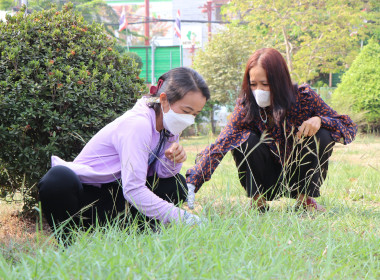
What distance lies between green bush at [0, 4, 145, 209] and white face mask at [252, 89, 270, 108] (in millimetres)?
866

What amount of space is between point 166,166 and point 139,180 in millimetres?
368

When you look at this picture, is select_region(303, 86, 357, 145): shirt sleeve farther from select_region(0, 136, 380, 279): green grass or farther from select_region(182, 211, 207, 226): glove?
select_region(182, 211, 207, 226): glove

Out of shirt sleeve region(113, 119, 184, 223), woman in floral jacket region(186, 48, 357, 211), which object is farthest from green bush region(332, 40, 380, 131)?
shirt sleeve region(113, 119, 184, 223)

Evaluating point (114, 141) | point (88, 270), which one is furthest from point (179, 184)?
point (88, 270)

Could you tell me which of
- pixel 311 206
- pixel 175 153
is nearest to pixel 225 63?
pixel 311 206

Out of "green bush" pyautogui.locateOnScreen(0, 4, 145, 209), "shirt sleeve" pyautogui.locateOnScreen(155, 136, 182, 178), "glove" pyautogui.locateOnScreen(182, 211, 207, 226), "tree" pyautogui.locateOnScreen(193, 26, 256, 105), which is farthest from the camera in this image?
"tree" pyautogui.locateOnScreen(193, 26, 256, 105)

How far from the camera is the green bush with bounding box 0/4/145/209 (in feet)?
9.82

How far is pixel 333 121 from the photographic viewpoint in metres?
3.19

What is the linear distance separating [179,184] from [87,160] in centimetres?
57

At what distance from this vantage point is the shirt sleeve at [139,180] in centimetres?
235

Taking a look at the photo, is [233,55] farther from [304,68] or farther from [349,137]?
[349,137]

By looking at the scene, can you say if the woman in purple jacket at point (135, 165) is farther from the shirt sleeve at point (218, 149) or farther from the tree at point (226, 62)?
the tree at point (226, 62)

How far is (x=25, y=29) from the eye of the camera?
323 cm

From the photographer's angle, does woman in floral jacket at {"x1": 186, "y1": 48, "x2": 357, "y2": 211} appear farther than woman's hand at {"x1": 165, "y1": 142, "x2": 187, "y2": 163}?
Yes
